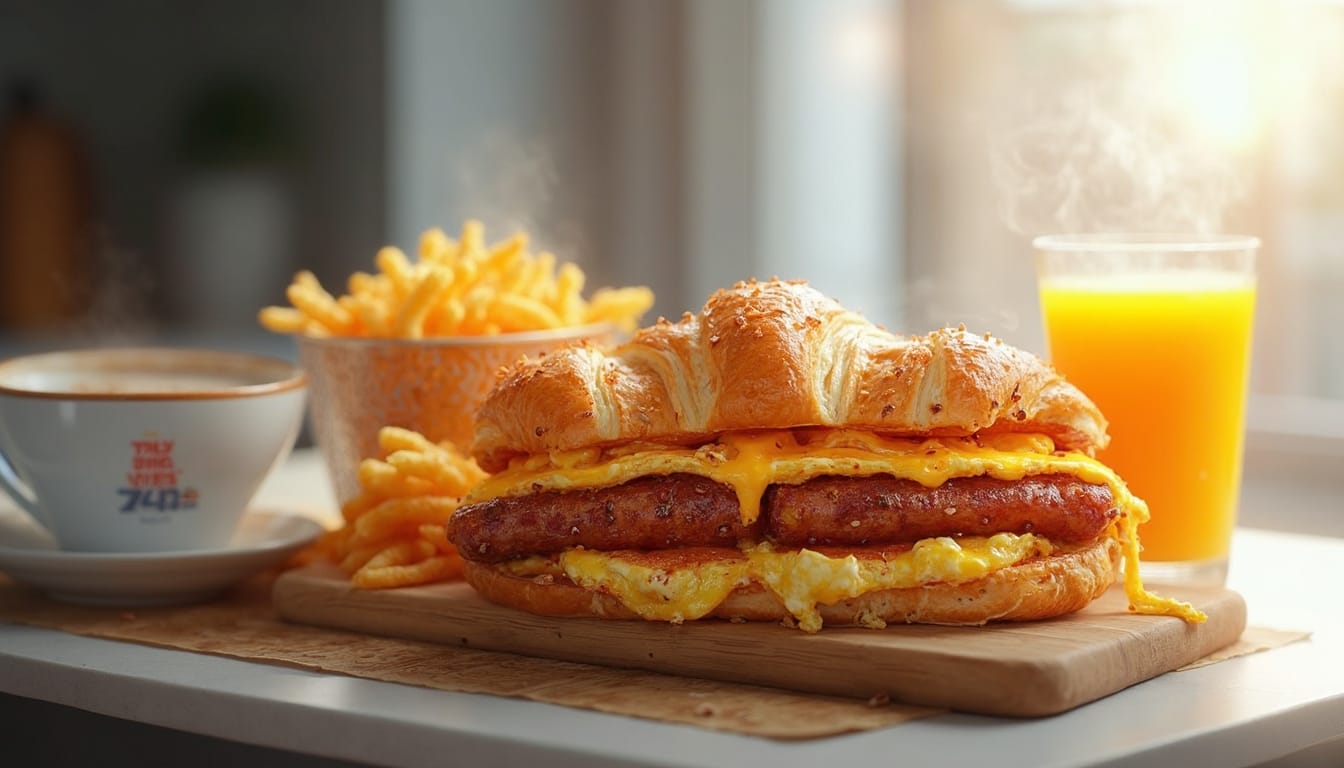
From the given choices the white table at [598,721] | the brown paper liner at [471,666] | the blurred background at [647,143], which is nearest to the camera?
the white table at [598,721]

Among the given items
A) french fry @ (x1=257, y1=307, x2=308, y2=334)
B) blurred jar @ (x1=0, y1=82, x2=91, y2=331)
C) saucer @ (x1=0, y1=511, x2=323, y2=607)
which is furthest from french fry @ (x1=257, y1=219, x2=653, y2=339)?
blurred jar @ (x1=0, y1=82, x2=91, y2=331)

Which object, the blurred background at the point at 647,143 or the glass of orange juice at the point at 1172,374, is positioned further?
the blurred background at the point at 647,143

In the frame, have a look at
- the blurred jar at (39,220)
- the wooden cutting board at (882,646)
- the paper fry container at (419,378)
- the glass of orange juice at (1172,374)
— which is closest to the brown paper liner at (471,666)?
the wooden cutting board at (882,646)

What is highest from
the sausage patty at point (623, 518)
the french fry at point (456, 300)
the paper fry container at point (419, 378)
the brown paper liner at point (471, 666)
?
the french fry at point (456, 300)

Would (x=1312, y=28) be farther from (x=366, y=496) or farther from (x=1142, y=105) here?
(x=366, y=496)

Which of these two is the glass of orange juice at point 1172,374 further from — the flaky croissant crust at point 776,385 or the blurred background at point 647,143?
the blurred background at point 647,143

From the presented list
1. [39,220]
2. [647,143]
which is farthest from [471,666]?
[647,143]

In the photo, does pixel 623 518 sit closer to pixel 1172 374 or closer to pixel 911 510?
pixel 911 510
